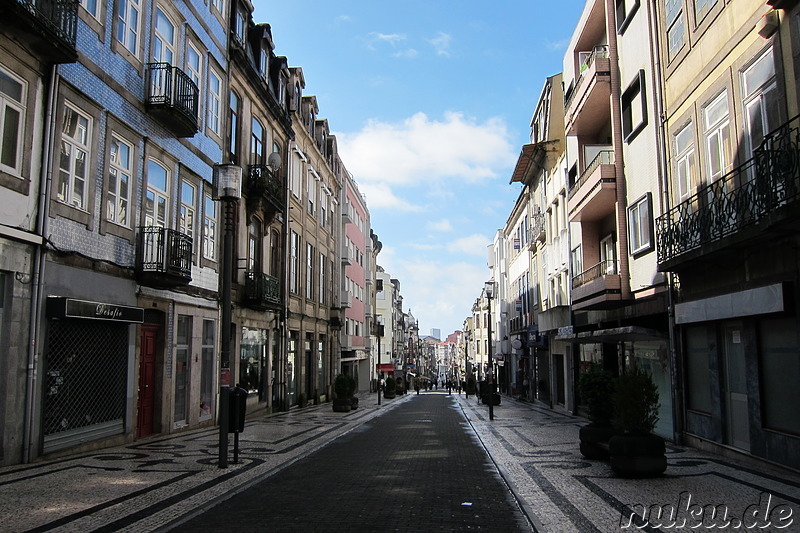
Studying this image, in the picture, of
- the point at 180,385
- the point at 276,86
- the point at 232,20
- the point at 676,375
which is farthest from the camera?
the point at 276,86

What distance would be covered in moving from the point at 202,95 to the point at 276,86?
8794 mm

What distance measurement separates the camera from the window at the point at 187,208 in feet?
58.0

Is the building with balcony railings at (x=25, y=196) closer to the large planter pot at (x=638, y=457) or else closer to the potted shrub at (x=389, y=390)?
the large planter pot at (x=638, y=457)

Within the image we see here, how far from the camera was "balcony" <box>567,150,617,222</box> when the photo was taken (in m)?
18.7

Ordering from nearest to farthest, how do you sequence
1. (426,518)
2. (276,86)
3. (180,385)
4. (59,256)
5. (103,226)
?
(426,518), (59,256), (103,226), (180,385), (276,86)

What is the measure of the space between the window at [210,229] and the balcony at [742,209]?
12.6 m

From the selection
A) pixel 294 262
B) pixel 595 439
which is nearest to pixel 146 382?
pixel 595 439

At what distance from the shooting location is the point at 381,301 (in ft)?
285

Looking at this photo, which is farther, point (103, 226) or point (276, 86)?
point (276, 86)

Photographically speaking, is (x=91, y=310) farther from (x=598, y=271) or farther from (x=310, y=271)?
(x=310, y=271)

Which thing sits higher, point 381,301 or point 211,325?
point 381,301

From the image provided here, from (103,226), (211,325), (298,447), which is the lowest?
(298,447)

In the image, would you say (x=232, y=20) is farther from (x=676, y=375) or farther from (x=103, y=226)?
(x=676, y=375)

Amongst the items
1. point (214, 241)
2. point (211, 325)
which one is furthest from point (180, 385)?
point (214, 241)
